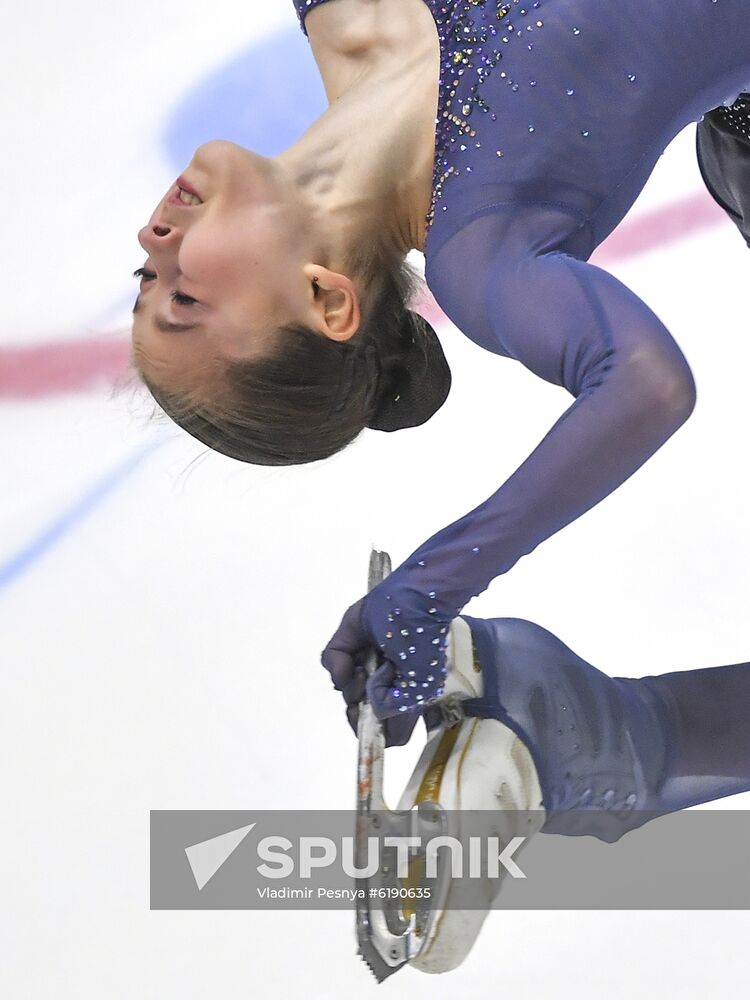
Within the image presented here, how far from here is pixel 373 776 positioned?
1316 mm

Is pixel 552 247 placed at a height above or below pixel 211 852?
above

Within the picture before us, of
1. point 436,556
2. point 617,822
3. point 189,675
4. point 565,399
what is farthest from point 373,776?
→ point 565,399

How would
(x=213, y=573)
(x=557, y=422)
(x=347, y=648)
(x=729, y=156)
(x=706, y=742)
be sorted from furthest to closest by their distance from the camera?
(x=213, y=573) < (x=729, y=156) < (x=706, y=742) < (x=347, y=648) < (x=557, y=422)

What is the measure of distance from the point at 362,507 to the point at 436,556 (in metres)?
0.79

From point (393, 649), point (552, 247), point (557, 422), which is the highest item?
point (552, 247)

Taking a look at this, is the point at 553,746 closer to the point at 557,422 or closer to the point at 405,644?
the point at 405,644

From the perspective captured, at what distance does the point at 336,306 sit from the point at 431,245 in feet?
0.35

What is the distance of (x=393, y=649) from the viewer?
1.36 meters

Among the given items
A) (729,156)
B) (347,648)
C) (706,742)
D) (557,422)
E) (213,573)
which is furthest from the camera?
(213,573)

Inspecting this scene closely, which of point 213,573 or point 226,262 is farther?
point 213,573

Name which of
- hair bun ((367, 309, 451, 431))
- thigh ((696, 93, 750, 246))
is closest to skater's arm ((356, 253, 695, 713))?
hair bun ((367, 309, 451, 431))

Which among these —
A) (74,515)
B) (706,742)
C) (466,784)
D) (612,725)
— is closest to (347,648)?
(466,784)

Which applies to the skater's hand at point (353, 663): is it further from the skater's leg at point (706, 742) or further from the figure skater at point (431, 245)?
the skater's leg at point (706, 742)

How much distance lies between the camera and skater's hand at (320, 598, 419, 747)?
141 cm
